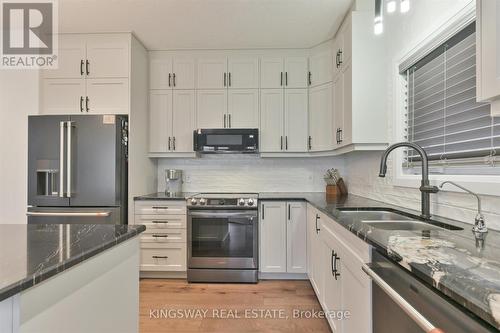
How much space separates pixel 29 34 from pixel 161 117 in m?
1.49

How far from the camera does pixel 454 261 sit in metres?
0.83

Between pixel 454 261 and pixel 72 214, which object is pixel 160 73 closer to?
pixel 72 214

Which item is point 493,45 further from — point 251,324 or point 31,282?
point 251,324

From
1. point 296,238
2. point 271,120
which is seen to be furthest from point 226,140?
point 296,238

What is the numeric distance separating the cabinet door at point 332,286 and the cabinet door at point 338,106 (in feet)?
4.08

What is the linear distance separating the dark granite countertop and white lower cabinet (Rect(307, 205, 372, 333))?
0.66 feet

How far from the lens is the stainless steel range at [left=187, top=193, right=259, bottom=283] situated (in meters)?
2.96

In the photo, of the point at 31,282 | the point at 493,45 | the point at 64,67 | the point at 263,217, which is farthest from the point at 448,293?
the point at 64,67

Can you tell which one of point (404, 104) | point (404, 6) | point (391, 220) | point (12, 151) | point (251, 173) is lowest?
point (391, 220)

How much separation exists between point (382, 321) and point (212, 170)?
2.79m

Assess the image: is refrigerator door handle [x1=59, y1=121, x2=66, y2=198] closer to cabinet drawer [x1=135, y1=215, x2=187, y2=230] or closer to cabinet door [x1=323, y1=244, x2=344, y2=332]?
cabinet drawer [x1=135, y1=215, x2=187, y2=230]

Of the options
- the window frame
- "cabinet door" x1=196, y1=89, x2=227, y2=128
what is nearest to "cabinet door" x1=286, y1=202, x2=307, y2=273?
the window frame

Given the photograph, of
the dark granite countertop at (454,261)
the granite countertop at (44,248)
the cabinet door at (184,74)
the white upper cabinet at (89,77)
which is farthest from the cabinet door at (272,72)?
the granite countertop at (44,248)

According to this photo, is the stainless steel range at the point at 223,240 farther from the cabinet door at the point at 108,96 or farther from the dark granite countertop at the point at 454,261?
the dark granite countertop at the point at 454,261
